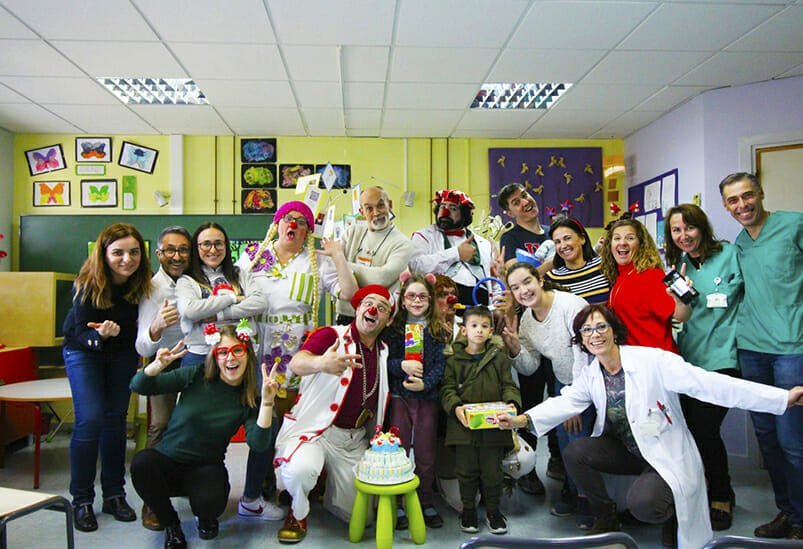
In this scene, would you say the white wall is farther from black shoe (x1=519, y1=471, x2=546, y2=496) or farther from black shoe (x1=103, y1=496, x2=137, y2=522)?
black shoe (x1=519, y1=471, x2=546, y2=496)

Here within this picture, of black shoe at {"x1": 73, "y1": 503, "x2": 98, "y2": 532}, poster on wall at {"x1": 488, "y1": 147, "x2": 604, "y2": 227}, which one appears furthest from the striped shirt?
poster on wall at {"x1": 488, "y1": 147, "x2": 604, "y2": 227}

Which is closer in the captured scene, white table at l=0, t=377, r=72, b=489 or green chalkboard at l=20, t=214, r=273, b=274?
white table at l=0, t=377, r=72, b=489

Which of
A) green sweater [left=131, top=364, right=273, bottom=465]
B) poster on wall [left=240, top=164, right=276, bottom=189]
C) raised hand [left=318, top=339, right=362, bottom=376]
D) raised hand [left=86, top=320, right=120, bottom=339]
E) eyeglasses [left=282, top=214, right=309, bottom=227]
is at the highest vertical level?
poster on wall [left=240, top=164, right=276, bottom=189]

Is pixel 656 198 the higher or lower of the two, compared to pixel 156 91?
lower

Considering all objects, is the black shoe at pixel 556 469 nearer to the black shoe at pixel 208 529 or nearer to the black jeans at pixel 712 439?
the black jeans at pixel 712 439

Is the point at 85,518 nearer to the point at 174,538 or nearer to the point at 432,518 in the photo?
the point at 174,538

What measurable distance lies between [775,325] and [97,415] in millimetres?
3372

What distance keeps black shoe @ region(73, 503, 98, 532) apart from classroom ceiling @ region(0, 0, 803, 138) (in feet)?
9.71

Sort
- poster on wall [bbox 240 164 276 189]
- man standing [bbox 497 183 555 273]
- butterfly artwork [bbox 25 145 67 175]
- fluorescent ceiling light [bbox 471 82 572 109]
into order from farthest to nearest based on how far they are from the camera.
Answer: poster on wall [bbox 240 164 276 189] → butterfly artwork [bbox 25 145 67 175] → fluorescent ceiling light [bbox 471 82 572 109] → man standing [bbox 497 183 555 273]

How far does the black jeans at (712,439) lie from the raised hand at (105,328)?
2986 mm

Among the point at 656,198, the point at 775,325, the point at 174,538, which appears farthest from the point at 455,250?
the point at 656,198

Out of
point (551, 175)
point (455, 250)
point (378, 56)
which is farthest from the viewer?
point (551, 175)

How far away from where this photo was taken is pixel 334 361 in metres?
2.73

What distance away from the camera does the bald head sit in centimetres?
334
